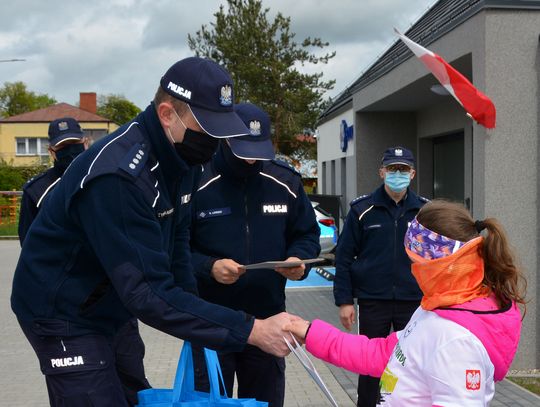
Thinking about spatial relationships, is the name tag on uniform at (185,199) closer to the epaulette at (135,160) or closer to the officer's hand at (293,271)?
the epaulette at (135,160)

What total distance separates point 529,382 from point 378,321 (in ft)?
6.99

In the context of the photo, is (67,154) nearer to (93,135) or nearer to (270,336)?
(270,336)

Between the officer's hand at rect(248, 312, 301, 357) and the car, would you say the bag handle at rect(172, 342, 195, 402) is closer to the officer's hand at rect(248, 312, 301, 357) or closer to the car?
the officer's hand at rect(248, 312, 301, 357)

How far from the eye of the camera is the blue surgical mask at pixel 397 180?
17.6 feet

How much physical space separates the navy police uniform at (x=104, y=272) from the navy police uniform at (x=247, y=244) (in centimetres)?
129

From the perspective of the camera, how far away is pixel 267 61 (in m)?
A: 42.1

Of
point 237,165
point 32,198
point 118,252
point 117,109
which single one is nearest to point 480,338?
point 118,252

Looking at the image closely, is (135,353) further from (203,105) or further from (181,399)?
(203,105)

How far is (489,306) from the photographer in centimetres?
253

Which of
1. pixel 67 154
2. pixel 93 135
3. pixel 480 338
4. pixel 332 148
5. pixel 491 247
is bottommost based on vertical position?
pixel 480 338

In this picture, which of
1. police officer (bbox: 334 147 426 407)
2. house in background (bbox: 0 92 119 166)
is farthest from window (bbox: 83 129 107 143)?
house in background (bbox: 0 92 119 166)

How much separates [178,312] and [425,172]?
13.6 metres

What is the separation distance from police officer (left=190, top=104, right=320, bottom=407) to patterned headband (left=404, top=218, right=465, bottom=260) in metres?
1.30

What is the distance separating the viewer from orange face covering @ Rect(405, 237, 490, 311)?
2.54 metres
